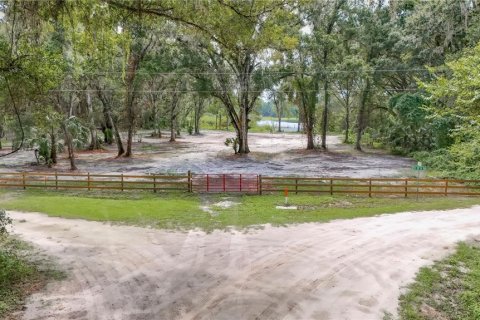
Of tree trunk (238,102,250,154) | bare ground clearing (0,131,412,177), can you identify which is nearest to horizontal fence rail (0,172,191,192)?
bare ground clearing (0,131,412,177)

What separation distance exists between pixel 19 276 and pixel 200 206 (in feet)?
24.9

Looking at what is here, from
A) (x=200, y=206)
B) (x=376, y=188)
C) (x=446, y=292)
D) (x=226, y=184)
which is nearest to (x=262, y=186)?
(x=226, y=184)

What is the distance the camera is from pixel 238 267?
906 cm

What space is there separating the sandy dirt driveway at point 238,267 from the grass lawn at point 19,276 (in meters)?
0.32

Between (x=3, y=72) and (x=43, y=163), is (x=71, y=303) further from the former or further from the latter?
(x=43, y=163)

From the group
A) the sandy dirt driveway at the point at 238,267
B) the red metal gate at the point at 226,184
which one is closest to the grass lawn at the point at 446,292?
the sandy dirt driveway at the point at 238,267

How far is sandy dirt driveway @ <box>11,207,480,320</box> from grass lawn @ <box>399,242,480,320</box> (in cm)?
28

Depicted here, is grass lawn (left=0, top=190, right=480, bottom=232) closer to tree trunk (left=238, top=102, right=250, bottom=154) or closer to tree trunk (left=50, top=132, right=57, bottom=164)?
tree trunk (left=50, top=132, right=57, bottom=164)

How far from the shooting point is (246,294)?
771 cm

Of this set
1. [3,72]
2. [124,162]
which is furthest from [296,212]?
[124,162]

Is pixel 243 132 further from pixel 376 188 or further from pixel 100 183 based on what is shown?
pixel 100 183

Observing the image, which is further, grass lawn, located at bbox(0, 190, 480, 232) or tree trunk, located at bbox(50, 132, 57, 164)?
tree trunk, located at bbox(50, 132, 57, 164)

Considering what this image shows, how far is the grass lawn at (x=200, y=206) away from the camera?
13.1m

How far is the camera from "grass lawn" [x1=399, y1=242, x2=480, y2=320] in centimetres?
721
